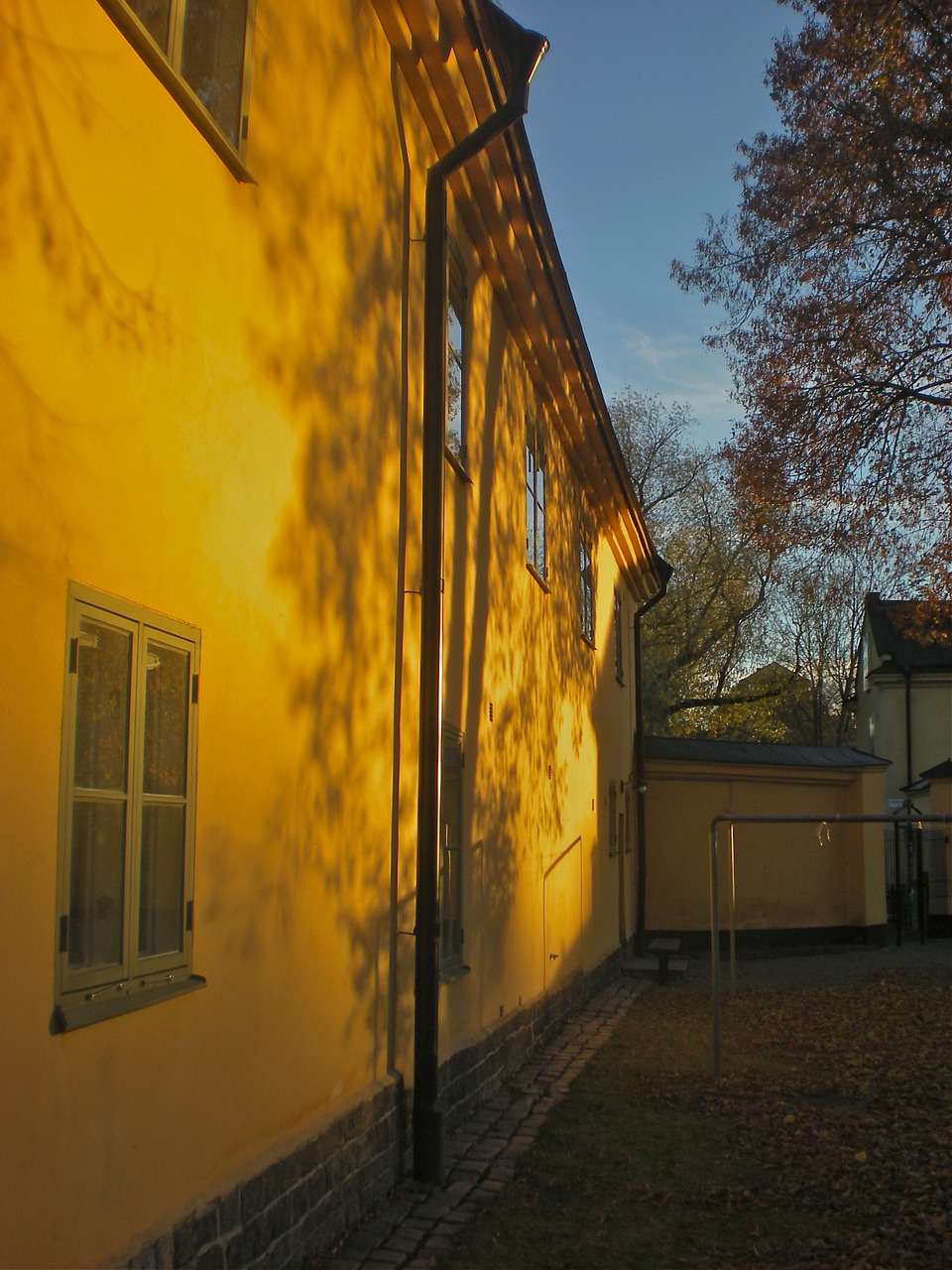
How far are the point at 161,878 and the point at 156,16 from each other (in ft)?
8.57

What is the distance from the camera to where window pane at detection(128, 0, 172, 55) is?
396 centimetres

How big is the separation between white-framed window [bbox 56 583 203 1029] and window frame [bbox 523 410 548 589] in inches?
259

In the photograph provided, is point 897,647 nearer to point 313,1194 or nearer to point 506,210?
point 506,210

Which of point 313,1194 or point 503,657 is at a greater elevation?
point 503,657

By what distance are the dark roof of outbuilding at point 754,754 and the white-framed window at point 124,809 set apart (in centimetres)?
1706

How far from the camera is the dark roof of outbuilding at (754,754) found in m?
20.9

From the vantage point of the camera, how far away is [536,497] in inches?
449

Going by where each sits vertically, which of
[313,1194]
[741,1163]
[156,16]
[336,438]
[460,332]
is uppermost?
[460,332]

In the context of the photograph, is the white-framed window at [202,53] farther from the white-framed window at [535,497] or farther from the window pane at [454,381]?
the white-framed window at [535,497]

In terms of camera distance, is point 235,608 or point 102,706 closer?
point 102,706

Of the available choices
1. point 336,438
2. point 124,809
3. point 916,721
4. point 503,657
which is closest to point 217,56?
point 336,438

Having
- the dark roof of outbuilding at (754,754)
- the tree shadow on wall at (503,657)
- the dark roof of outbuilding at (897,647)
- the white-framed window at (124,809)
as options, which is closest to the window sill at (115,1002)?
the white-framed window at (124,809)

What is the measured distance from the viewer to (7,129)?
312 cm

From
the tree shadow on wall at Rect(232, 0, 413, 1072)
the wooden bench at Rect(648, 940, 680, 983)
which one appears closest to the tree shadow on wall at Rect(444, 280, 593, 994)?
the tree shadow on wall at Rect(232, 0, 413, 1072)
